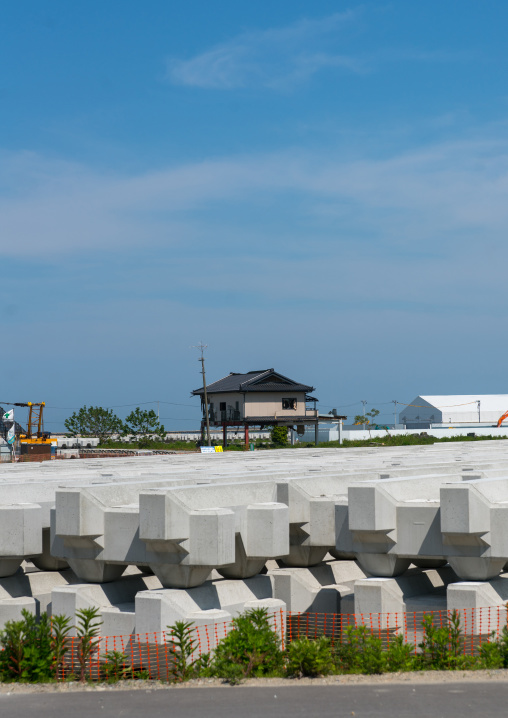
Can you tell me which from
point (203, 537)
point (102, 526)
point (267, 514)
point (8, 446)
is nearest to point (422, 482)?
point (267, 514)

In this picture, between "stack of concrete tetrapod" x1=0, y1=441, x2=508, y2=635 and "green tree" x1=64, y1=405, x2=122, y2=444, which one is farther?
"green tree" x1=64, y1=405, x2=122, y2=444

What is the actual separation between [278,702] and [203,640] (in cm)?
217

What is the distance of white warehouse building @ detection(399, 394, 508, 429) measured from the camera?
13438cm

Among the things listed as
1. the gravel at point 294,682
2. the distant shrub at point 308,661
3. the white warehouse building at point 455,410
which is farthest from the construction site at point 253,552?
the white warehouse building at point 455,410

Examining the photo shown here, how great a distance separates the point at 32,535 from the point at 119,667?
3.10 meters

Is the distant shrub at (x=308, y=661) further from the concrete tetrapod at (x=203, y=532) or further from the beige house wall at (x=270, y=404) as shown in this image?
the beige house wall at (x=270, y=404)

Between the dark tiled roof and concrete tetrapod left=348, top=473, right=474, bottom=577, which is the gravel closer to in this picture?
concrete tetrapod left=348, top=473, right=474, bottom=577

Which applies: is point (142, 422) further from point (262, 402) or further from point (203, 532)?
point (203, 532)

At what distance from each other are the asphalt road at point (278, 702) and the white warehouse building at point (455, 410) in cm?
12207

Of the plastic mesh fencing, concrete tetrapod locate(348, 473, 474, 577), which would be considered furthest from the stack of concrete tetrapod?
the plastic mesh fencing

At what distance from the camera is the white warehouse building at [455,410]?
441ft

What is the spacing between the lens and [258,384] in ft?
277

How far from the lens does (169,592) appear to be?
11.4 metres

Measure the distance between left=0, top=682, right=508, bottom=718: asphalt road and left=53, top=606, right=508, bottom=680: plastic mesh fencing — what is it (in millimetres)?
763
